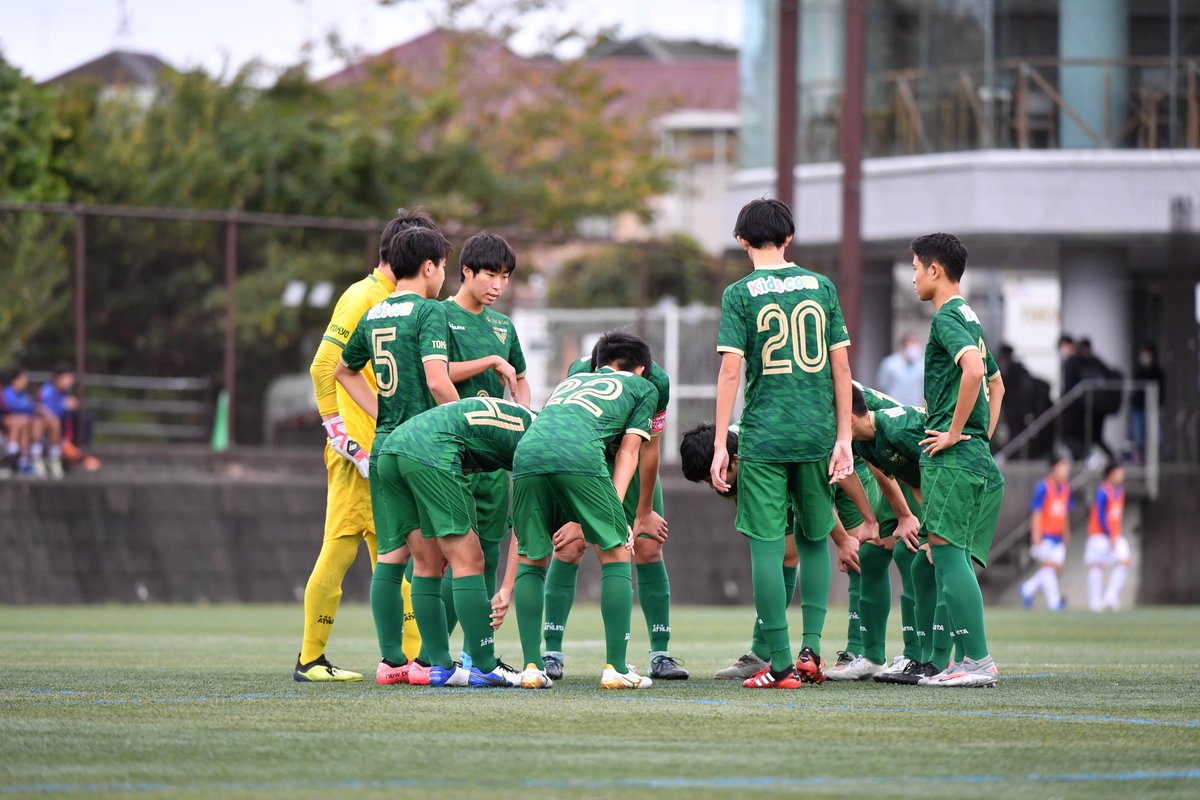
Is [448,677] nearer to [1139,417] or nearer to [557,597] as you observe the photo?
[557,597]

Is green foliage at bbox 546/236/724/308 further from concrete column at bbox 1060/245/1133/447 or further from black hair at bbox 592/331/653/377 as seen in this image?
black hair at bbox 592/331/653/377

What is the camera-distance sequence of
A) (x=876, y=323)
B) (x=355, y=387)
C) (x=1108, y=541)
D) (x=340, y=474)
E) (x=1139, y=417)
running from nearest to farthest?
(x=355, y=387) → (x=340, y=474) → (x=1108, y=541) → (x=1139, y=417) → (x=876, y=323)

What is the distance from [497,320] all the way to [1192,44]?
20.2 metres

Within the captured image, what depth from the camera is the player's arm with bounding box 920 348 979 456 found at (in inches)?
327

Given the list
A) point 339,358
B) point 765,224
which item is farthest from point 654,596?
point 765,224

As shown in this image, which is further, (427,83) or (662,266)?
(427,83)

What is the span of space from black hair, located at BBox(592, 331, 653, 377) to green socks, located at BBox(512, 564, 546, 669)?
101cm

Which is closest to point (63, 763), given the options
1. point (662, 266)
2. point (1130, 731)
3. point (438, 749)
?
point (438, 749)

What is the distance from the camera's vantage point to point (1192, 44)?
26.7m

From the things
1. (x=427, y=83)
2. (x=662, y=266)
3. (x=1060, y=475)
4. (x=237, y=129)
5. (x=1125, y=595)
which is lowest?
(x=1125, y=595)

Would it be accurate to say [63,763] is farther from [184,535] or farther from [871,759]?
[184,535]

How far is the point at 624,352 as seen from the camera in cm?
865

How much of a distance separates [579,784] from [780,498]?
10.9 ft

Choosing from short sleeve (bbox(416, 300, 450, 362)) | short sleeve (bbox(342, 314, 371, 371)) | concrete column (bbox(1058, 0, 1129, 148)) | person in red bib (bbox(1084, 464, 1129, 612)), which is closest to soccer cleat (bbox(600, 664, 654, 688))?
short sleeve (bbox(416, 300, 450, 362))
